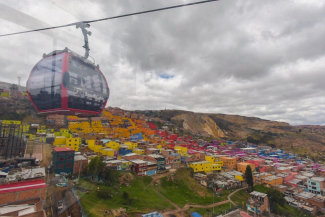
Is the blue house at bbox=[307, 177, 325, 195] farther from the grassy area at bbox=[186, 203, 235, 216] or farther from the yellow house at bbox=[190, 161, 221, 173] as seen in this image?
the grassy area at bbox=[186, 203, 235, 216]

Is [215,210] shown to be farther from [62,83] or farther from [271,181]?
[62,83]

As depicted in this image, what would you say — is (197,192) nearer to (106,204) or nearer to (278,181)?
(106,204)

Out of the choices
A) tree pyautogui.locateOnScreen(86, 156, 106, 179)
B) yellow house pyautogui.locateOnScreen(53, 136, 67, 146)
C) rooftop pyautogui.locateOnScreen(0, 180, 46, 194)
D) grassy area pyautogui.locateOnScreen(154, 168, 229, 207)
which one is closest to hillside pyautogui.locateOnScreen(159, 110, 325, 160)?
grassy area pyautogui.locateOnScreen(154, 168, 229, 207)

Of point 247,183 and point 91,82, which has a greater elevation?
point 91,82

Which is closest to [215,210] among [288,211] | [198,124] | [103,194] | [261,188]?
[288,211]

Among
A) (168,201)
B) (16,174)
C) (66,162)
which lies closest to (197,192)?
(168,201)
